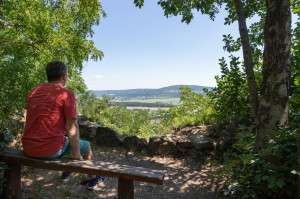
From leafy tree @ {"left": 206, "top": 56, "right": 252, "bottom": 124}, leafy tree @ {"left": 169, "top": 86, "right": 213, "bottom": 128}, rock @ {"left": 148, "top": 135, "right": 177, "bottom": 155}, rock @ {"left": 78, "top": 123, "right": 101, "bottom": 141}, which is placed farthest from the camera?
rock @ {"left": 78, "top": 123, "right": 101, "bottom": 141}

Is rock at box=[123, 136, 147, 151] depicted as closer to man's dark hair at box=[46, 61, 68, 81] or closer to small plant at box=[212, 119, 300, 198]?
small plant at box=[212, 119, 300, 198]

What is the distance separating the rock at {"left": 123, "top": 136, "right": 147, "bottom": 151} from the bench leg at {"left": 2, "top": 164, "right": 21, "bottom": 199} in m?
3.08

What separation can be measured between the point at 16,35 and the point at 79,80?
457 cm

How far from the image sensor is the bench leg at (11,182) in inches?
100

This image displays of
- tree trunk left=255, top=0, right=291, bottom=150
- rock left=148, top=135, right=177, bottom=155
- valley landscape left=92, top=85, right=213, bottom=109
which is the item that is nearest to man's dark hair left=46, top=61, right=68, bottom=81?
tree trunk left=255, top=0, right=291, bottom=150

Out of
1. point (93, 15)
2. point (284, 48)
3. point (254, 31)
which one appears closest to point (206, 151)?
point (284, 48)

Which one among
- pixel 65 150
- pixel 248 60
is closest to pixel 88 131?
pixel 65 150

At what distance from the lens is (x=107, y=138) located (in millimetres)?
5660

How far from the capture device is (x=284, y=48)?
8.14 ft

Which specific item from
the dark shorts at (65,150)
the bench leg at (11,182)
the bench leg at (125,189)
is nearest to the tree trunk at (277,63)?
the bench leg at (125,189)

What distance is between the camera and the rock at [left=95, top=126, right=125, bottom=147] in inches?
221

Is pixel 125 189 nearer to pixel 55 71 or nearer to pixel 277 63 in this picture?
pixel 55 71

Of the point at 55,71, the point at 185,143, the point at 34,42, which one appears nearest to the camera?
the point at 55,71

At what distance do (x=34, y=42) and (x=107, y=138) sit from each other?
3112mm
